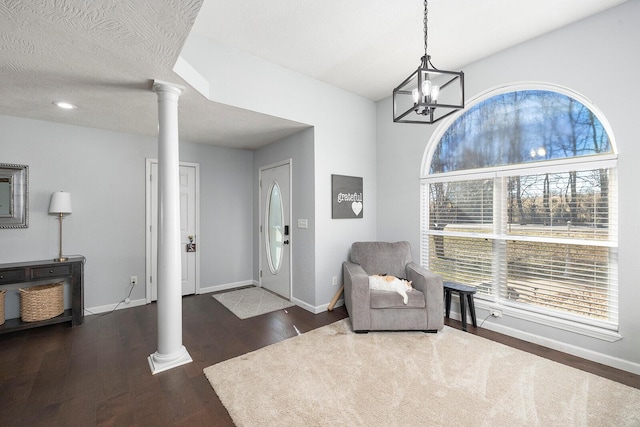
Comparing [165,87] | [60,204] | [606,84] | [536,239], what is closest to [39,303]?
[60,204]

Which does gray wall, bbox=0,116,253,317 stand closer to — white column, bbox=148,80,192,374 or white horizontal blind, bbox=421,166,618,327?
white column, bbox=148,80,192,374

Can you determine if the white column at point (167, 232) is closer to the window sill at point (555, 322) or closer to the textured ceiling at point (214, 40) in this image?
the textured ceiling at point (214, 40)

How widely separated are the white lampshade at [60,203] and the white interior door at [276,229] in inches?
98.6

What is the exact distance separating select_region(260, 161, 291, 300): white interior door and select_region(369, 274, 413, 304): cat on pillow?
1445mm

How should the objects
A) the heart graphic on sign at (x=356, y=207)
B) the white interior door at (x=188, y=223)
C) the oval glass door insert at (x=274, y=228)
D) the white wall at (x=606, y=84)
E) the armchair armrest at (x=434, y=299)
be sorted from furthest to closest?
the oval glass door insert at (x=274, y=228), the white interior door at (x=188, y=223), the heart graphic on sign at (x=356, y=207), the armchair armrest at (x=434, y=299), the white wall at (x=606, y=84)

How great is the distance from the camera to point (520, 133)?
291 centimetres

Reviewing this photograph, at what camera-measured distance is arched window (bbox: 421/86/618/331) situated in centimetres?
245

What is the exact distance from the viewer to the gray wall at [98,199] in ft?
10.6

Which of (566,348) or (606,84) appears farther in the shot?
(566,348)

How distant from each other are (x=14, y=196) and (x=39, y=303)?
1.29 meters

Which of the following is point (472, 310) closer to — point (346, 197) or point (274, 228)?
point (346, 197)

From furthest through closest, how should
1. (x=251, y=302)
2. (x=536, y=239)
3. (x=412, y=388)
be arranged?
(x=251, y=302) < (x=536, y=239) < (x=412, y=388)

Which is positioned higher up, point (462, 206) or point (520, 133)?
point (520, 133)

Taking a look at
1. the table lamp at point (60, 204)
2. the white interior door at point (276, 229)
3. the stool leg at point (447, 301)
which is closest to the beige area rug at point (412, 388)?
the stool leg at point (447, 301)
